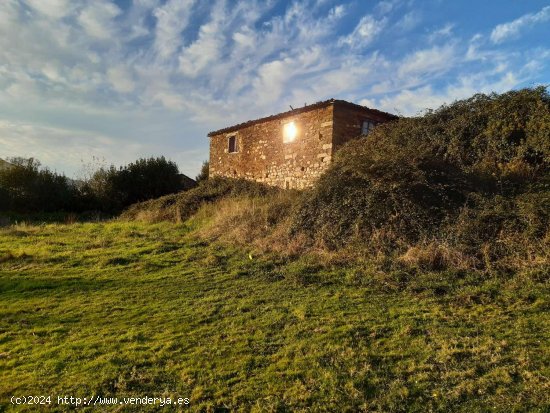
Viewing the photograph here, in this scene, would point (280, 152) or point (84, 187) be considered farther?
point (84, 187)

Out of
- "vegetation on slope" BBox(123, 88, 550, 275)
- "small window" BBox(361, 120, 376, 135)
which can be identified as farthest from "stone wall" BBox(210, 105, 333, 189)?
"vegetation on slope" BBox(123, 88, 550, 275)

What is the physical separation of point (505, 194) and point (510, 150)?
2.19 metres

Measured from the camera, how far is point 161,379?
4.58 m

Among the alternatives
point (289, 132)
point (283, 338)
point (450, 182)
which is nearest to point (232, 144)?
point (289, 132)

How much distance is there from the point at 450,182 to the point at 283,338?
20.1ft

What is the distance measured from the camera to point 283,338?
5.38 m

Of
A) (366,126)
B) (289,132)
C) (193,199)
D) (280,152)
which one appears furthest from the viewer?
(193,199)

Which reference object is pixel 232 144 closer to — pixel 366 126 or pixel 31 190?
pixel 366 126

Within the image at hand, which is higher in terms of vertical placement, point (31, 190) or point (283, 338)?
point (31, 190)

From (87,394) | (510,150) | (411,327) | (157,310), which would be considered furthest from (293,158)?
(87,394)

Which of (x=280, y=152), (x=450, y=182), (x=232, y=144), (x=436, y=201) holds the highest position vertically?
(x=232, y=144)

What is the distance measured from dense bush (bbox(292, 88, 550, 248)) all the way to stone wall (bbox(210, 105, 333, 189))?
3.79m

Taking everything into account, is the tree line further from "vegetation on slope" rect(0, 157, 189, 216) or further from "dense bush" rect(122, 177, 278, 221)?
"dense bush" rect(122, 177, 278, 221)

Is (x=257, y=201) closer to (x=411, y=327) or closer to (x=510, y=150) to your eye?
(x=510, y=150)
